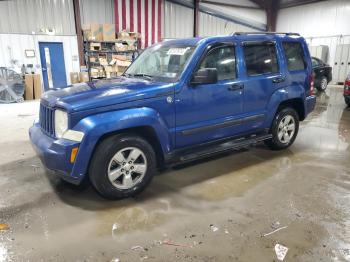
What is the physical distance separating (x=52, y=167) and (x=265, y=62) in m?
3.08

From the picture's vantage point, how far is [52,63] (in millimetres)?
11648

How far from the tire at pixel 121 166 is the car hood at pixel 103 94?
1.27ft

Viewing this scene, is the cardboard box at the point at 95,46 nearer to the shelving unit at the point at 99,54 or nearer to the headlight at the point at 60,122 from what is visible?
the shelving unit at the point at 99,54

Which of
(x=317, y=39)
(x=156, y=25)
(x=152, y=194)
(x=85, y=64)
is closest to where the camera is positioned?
(x=152, y=194)

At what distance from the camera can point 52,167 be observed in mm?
2809

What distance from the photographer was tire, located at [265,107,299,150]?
440 centimetres

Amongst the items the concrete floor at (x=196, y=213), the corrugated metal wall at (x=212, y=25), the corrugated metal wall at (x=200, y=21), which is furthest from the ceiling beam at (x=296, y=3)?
the concrete floor at (x=196, y=213)

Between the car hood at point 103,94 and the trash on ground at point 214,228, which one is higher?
the car hood at point 103,94

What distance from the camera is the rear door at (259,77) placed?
12.6 ft

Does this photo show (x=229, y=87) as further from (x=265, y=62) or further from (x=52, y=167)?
(x=52, y=167)

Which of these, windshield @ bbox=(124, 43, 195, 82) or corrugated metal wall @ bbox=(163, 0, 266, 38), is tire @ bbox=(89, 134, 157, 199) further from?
corrugated metal wall @ bbox=(163, 0, 266, 38)

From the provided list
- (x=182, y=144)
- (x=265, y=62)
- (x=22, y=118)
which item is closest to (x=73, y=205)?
(x=182, y=144)

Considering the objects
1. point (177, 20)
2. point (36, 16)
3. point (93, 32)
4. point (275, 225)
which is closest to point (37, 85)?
point (36, 16)

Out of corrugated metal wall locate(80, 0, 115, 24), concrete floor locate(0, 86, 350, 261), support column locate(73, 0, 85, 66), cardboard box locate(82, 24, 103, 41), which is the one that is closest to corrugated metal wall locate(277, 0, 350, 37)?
corrugated metal wall locate(80, 0, 115, 24)
